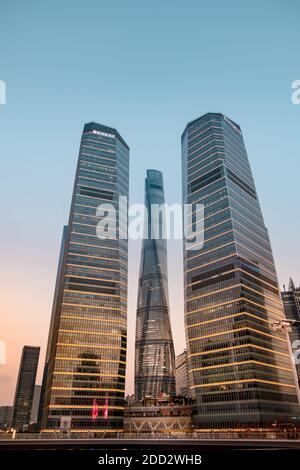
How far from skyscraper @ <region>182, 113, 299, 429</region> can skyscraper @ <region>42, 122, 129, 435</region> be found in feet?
109

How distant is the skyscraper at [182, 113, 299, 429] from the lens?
421 feet

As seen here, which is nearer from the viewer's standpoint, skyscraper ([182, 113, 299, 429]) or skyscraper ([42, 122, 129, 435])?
skyscraper ([182, 113, 299, 429])

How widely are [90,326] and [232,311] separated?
62.3 metres

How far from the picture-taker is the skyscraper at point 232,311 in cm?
12825

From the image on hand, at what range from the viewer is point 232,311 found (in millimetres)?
140500

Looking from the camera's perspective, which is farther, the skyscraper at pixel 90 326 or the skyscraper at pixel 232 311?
the skyscraper at pixel 90 326

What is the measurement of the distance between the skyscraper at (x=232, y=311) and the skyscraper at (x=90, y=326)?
1307 inches

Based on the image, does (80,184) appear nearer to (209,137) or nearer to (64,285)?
(64,285)

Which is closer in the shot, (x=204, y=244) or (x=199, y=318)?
(x=199, y=318)

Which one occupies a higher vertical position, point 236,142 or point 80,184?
point 236,142

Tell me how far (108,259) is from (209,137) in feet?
293

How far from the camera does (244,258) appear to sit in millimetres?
151250
